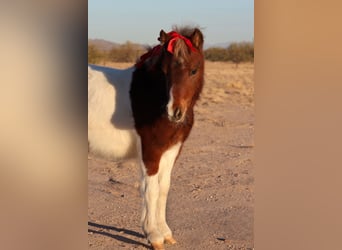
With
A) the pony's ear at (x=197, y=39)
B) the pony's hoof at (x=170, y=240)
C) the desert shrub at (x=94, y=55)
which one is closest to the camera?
the desert shrub at (x=94, y=55)

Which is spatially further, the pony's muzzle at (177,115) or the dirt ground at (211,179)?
the dirt ground at (211,179)

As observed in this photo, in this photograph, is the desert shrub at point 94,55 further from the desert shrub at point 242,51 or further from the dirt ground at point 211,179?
the desert shrub at point 242,51

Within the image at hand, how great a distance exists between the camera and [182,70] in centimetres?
170

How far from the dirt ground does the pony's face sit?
0.19 feet

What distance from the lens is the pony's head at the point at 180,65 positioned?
5.48 feet

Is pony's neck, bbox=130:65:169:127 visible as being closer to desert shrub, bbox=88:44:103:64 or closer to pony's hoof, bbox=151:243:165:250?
desert shrub, bbox=88:44:103:64

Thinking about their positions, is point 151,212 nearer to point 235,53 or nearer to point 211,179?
point 211,179

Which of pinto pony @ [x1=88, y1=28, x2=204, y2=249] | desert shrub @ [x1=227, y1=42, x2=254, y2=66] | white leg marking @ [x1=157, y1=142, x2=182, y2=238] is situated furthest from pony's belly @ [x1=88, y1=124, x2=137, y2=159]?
desert shrub @ [x1=227, y1=42, x2=254, y2=66]

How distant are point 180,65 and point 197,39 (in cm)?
11

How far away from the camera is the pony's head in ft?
5.48

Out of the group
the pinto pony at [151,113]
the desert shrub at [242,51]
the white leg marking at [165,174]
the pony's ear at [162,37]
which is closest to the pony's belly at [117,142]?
the pinto pony at [151,113]

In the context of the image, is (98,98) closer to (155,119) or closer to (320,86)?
(155,119)

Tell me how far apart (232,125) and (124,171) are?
0.41 metres

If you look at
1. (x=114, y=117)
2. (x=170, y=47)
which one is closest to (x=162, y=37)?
(x=170, y=47)
